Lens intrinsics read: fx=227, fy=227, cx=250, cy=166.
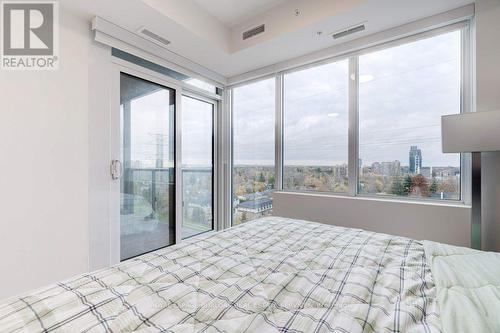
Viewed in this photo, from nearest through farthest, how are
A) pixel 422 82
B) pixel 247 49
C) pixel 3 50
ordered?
pixel 3 50 < pixel 422 82 < pixel 247 49

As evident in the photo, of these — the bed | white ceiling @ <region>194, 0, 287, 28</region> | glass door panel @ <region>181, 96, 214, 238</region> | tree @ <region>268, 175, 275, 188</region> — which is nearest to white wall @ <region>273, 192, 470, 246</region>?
tree @ <region>268, 175, 275, 188</region>

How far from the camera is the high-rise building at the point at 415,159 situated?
227 cm

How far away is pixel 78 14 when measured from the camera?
1996mm

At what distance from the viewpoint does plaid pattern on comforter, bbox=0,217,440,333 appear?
2.34 ft

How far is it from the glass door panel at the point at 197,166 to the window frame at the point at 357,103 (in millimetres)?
354

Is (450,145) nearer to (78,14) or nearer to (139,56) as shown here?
(139,56)

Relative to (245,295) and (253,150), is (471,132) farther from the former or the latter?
(253,150)

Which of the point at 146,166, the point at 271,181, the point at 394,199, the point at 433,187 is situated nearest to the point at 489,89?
the point at 433,187

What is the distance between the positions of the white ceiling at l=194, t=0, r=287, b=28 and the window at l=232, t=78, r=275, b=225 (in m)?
0.94

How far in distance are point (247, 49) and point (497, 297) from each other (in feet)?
9.26

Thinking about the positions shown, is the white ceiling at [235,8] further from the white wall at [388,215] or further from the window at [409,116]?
the white wall at [388,215]

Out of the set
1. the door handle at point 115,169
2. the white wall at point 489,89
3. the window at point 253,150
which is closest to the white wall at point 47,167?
the door handle at point 115,169

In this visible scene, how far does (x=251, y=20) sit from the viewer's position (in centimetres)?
264

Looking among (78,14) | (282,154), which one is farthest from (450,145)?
(78,14)
